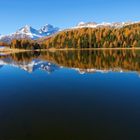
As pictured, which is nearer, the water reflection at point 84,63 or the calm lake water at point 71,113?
the calm lake water at point 71,113

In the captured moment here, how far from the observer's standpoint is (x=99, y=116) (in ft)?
84.2

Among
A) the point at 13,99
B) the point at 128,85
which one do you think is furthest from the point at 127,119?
the point at 128,85

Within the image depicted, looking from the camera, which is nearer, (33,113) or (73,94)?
(33,113)

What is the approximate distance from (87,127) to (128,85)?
21.2 metres

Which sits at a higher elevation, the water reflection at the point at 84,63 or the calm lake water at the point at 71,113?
the calm lake water at the point at 71,113

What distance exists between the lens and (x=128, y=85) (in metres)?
42.6

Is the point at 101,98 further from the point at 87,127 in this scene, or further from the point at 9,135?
the point at 9,135

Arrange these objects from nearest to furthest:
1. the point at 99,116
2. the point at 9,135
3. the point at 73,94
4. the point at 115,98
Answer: the point at 9,135 → the point at 99,116 → the point at 115,98 → the point at 73,94

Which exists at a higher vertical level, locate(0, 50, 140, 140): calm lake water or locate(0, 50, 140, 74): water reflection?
locate(0, 50, 140, 140): calm lake water

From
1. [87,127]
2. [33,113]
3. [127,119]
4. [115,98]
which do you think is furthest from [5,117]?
[115,98]

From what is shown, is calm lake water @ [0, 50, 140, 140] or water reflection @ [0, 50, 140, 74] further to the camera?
water reflection @ [0, 50, 140, 74]

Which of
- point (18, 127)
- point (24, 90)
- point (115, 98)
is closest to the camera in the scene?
point (18, 127)

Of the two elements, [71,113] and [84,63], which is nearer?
[71,113]

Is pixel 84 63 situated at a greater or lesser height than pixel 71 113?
lesser
